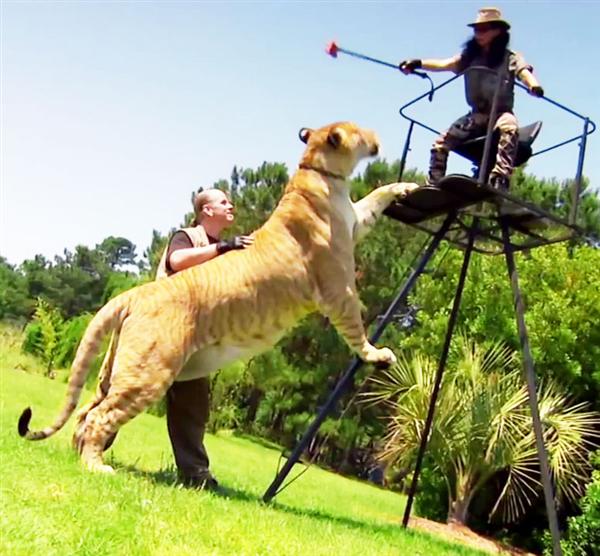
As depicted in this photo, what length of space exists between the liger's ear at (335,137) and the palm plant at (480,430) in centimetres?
799

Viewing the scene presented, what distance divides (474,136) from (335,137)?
3.91ft

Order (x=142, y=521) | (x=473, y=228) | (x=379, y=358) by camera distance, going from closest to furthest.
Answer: (x=142, y=521) < (x=379, y=358) < (x=473, y=228)

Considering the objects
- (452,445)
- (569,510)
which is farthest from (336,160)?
(569,510)

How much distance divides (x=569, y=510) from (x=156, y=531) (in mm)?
14360

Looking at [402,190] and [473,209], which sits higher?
[473,209]

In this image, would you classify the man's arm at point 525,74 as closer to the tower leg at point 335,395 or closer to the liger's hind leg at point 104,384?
the tower leg at point 335,395

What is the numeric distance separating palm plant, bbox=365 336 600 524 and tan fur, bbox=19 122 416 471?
782 cm

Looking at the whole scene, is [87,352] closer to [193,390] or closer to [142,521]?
[193,390]

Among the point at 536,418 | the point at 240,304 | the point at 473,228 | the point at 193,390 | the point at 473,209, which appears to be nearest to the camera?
the point at 240,304

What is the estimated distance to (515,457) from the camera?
13.7 meters

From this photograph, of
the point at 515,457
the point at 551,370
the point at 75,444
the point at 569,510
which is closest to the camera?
the point at 75,444

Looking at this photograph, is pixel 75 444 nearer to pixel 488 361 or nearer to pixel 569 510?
pixel 488 361

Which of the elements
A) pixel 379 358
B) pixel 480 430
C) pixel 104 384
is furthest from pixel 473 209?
pixel 480 430

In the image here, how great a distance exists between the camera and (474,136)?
18.7ft
